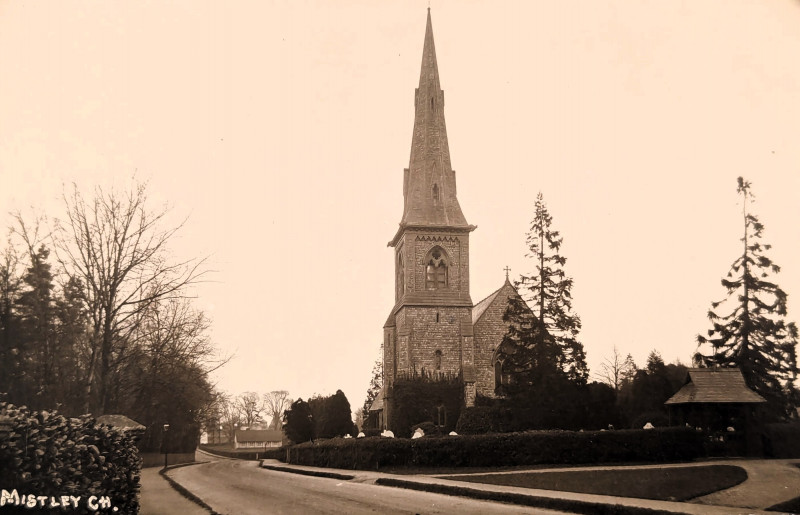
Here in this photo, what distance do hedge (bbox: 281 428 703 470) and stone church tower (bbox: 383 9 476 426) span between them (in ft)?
52.9

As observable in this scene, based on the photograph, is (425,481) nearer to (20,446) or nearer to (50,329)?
(50,329)

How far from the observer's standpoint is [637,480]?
21.1 metres

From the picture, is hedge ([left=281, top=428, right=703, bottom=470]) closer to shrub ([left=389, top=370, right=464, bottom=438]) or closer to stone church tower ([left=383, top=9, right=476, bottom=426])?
shrub ([left=389, top=370, right=464, bottom=438])

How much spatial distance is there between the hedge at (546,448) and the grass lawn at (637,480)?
3.33 meters

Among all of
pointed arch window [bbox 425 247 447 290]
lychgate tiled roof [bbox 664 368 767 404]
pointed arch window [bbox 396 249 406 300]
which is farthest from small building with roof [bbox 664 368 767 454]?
pointed arch window [bbox 396 249 406 300]

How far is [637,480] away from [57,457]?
17.1m

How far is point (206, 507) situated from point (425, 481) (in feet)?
23.2

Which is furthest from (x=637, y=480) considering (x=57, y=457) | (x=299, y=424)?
(x=299, y=424)

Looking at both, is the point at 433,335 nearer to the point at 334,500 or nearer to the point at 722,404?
the point at 722,404

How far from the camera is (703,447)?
97.2ft

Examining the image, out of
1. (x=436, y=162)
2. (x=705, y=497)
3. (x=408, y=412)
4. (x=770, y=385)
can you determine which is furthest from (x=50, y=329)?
(x=770, y=385)

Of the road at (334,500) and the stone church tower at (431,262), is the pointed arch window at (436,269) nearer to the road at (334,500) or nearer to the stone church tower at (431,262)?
the stone church tower at (431,262)

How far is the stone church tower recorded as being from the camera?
46.6 meters

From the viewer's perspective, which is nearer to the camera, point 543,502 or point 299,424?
point 543,502
